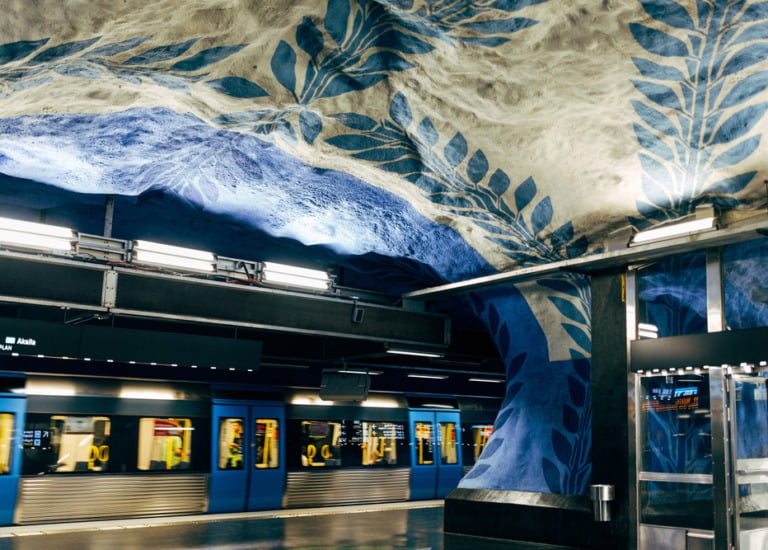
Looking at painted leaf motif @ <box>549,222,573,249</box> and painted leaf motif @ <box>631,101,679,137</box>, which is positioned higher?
painted leaf motif @ <box>631,101,679,137</box>

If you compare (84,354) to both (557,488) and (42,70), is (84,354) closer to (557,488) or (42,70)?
(42,70)

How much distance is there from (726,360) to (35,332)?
6194mm

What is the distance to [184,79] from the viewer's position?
542 centimetres

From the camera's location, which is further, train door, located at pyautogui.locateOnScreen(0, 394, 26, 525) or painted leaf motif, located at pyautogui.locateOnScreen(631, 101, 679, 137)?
train door, located at pyautogui.locateOnScreen(0, 394, 26, 525)

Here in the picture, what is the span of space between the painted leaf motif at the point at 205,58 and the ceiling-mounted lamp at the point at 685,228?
12.7 ft

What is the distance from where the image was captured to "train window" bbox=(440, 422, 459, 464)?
14367mm

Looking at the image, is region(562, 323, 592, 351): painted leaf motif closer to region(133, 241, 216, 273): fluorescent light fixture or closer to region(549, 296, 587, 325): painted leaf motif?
region(549, 296, 587, 325): painted leaf motif

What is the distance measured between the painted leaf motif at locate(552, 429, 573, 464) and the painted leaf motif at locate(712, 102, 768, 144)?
153 inches

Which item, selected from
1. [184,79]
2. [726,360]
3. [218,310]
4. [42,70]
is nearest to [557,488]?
[726,360]

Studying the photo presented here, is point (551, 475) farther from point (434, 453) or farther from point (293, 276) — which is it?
point (434, 453)

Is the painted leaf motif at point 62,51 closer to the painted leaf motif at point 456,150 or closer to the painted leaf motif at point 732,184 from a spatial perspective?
the painted leaf motif at point 456,150

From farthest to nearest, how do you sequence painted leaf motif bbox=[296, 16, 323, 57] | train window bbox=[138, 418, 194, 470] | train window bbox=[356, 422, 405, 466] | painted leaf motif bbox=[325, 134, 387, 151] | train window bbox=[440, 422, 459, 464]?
train window bbox=[440, 422, 459, 464] → train window bbox=[356, 422, 405, 466] → train window bbox=[138, 418, 194, 470] → painted leaf motif bbox=[325, 134, 387, 151] → painted leaf motif bbox=[296, 16, 323, 57]

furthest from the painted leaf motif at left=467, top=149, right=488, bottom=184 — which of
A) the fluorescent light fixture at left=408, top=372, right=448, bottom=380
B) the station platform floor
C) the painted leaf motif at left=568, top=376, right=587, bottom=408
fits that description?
the fluorescent light fixture at left=408, top=372, right=448, bottom=380

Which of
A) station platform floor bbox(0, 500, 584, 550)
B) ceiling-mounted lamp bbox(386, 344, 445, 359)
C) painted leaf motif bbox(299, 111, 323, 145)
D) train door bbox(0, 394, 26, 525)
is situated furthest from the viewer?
ceiling-mounted lamp bbox(386, 344, 445, 359)
